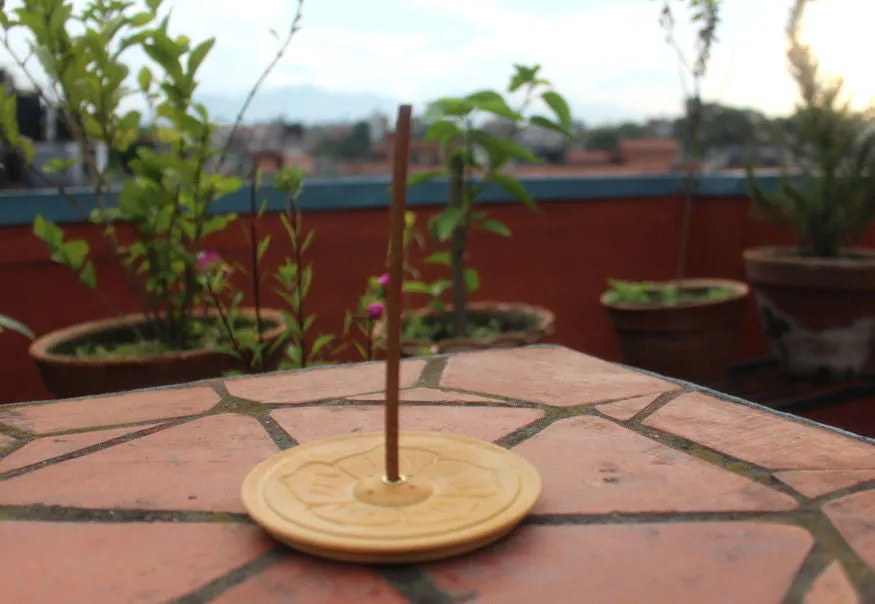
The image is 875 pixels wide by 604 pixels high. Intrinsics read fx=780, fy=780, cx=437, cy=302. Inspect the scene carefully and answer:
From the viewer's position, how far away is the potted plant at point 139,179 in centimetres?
168

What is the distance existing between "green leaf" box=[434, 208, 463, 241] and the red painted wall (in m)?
0.74

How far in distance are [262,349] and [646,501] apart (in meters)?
1.24

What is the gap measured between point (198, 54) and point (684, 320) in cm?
183

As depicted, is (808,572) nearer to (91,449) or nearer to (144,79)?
(91,449)

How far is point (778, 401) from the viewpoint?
2.77 meters

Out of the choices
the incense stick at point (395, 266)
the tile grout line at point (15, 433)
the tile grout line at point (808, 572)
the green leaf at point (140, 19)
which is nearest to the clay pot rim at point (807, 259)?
the green leaf at point (140, 19)

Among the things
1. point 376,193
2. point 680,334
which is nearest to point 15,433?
point 376,193

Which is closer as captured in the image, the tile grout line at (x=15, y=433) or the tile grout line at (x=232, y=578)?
the tile grout line at (x=232, y=578)

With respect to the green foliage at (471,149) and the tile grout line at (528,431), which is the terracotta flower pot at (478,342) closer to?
the green foliage at (471,149)

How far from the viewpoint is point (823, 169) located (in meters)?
3.04

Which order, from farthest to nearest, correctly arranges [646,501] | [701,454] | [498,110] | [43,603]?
[498,110] → [701,454] → [646,501] → [43,603]

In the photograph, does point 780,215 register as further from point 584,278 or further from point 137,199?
point 137,199

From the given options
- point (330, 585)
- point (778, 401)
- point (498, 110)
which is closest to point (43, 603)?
point (330, 585)

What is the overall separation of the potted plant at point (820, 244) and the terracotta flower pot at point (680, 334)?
0.18m
